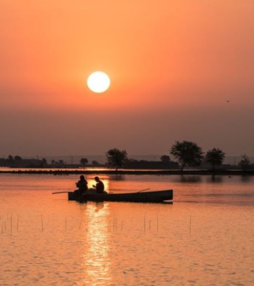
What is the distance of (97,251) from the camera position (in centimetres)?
3825

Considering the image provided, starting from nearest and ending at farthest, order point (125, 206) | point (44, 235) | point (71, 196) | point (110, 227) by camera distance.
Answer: point (44, 235)
point (110, 227)
point (125, 206)
point (71, 196)

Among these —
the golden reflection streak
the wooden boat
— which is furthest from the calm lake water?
the wooden boat

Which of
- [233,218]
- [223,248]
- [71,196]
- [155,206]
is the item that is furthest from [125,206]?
[223,248]

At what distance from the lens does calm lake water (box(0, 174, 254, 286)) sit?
102 ft

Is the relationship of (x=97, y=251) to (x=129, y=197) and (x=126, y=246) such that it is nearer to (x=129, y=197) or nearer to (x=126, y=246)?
(x=126, y=246)

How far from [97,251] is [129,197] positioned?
111 ft

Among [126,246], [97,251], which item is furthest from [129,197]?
[97,251]

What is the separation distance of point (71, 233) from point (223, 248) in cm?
1124

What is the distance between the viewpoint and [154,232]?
154 feet

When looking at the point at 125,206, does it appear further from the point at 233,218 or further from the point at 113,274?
the point at 113,274

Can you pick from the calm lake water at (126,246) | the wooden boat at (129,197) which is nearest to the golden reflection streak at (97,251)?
the calm lake water at (126,246)

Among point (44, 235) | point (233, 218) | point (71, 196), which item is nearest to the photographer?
point (44, 235)

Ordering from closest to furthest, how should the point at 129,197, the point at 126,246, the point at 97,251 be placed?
the point at 97,251 → the point at 126,246 → the point at 129,197

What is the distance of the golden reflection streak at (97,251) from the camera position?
3067 centimetres
